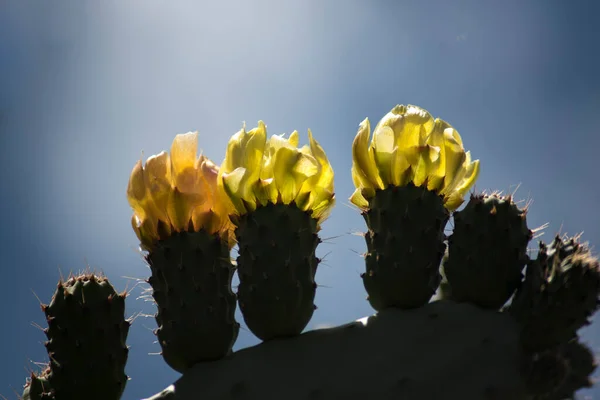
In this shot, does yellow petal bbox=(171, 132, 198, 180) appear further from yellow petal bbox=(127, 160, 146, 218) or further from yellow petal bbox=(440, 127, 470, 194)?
yellow petal bbox=(440, 127, 470, 194)

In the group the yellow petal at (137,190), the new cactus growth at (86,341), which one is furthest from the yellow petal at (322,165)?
the new cactus growth at (86,341)

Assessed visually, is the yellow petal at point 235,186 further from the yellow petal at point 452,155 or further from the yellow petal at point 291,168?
the yellow petal at point 452,155

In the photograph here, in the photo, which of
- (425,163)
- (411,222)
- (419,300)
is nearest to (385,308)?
(419,300)

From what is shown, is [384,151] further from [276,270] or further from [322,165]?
[276,270]

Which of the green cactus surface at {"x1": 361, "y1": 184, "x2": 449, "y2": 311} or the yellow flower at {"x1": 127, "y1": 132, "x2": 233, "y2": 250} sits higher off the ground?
the yellow flower at {"x1": 127, "y1": 132, "x2": 233, "y2": 250}

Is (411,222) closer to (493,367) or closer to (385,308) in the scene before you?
(385,308)

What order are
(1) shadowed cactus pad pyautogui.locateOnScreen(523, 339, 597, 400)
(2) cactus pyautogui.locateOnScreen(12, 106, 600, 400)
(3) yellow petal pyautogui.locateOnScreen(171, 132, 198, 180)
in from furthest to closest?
(3) yellow petal pyautogui.locateOnScreen(171, 132, 198, 180) < (2) cactus pyautogui.locateOnScreen(12, 106, 600, 400) < (1) shadowed cactus pad pyautogui.locateOnScreen(523, 339, 597, 400)

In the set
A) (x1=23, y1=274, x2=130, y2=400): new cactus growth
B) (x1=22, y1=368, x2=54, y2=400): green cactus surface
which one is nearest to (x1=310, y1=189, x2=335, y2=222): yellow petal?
(x1=23, y1=274, x2=130, y2=400): new cactus growth
